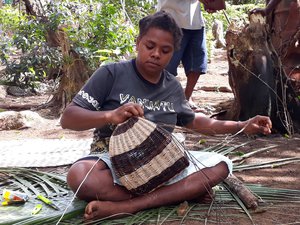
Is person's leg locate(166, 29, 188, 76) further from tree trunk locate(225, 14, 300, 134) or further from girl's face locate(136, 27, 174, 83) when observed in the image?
girl's face locate(136, 27, 174, 83)

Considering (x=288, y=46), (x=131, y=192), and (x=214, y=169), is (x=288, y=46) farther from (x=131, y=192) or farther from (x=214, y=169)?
(x=131, y=192)

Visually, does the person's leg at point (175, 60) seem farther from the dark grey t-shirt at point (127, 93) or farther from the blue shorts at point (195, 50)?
the dark grey t-shirt at point (127, 93)

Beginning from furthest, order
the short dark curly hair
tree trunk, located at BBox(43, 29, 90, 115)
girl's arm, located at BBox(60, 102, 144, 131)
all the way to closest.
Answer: tree trunk, located at BBox(43, 29, 90, 115), the short dark curly hair, girl's arm, located at BBox(60, 102, 144, 131)

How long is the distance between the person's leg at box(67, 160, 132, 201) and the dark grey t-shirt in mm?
274

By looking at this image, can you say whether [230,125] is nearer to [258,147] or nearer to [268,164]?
[268,164]

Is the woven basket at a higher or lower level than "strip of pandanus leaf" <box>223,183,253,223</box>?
higher

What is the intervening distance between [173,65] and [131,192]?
226 centimetres

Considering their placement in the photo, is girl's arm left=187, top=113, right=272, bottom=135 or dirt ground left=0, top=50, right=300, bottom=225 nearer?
dirt ground left=0, top=50, right=300, bottom=225

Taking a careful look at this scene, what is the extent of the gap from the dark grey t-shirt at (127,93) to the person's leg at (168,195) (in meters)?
0.33

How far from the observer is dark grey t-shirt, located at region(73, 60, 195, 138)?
2314 millimetres

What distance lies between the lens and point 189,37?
450cm

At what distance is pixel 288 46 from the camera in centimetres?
422

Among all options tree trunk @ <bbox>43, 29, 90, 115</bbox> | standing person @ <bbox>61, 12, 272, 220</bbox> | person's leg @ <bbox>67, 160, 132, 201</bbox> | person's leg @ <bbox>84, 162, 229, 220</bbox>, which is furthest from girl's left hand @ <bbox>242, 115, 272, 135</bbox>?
tree trunk @ <bbox>43, 29, 90, 115</bbox>

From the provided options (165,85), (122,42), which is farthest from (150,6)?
(165,85)
